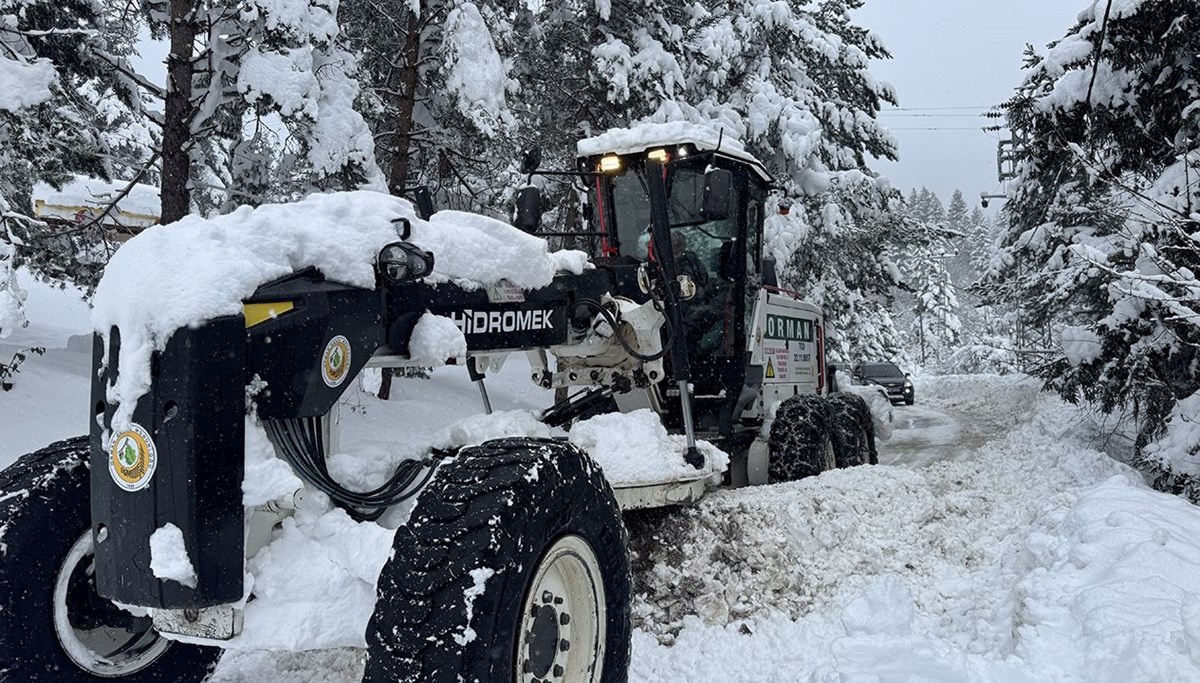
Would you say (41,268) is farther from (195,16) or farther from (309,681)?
(309,681)

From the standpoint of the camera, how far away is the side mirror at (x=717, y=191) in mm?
4929

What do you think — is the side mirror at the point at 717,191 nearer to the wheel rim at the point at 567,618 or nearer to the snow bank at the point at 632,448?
the snow bank at the point at 632,448

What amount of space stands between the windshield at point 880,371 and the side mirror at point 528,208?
21678 millimetres

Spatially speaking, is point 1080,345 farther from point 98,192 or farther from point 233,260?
point 98,192

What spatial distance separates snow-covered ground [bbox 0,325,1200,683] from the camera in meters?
3.64

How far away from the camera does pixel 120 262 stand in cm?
275

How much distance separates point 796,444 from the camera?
7102 millimetres

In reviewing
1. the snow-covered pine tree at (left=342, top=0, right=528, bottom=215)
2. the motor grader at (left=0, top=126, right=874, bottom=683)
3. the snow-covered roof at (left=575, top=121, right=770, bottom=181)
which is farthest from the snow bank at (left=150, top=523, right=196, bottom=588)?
the snow-covered pine tree at (left=342, top=0, right=528, bottom=215)

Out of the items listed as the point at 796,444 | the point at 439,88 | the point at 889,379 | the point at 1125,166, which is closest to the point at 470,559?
the point at 796,444

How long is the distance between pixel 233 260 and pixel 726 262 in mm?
5127

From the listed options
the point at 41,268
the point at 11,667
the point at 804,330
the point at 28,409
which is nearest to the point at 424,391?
the point at 41,268

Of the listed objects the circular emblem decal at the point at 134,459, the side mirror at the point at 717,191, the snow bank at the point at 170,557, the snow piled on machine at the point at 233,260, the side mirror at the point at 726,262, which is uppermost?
the side mirror at the point at 717,191

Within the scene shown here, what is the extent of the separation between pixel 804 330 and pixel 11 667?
792 cm

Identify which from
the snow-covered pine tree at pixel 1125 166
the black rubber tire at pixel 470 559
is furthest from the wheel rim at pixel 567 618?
the snow-covered pine tree at pixel 1125 166
